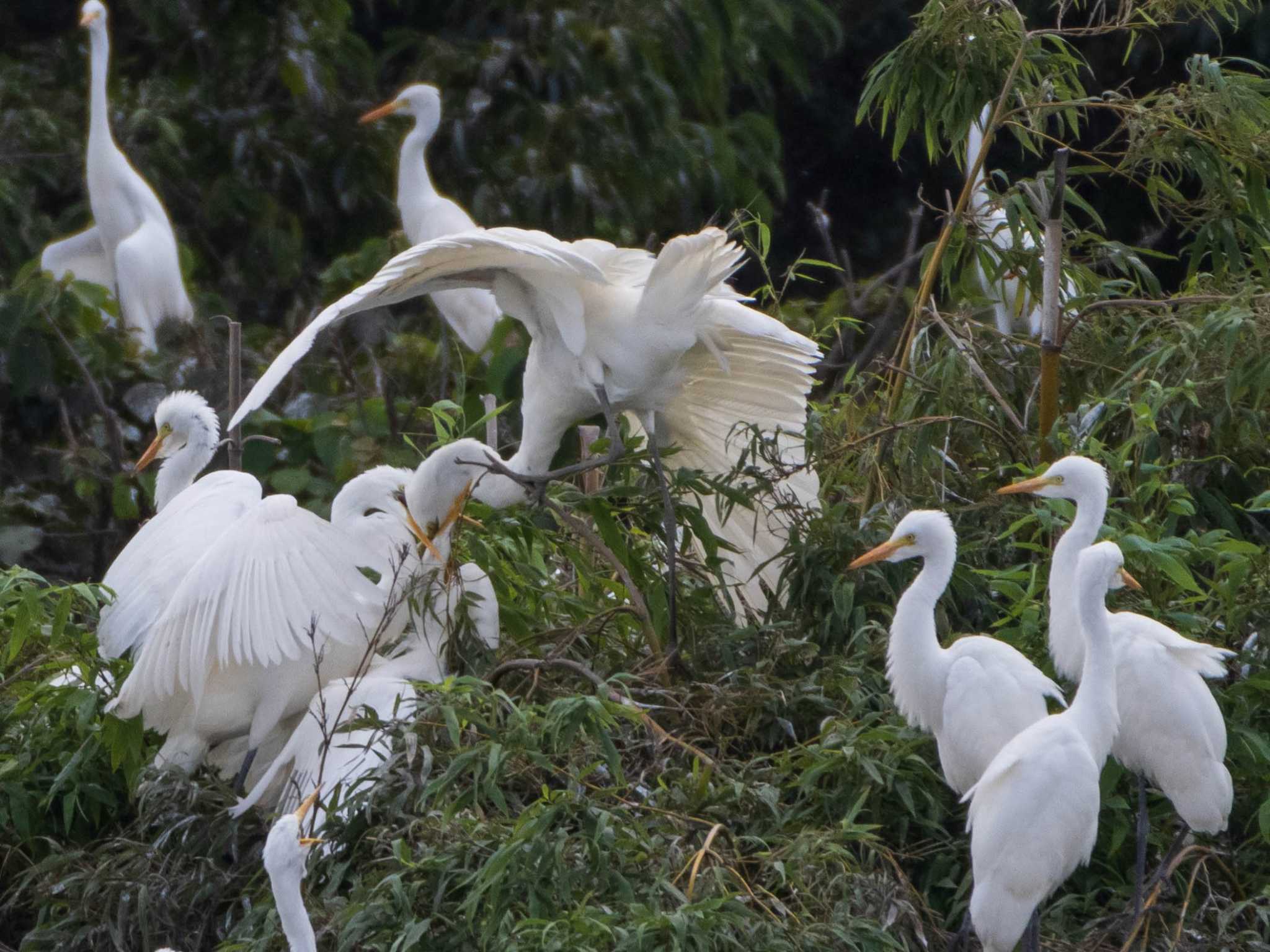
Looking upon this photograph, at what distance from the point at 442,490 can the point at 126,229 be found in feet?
10.3

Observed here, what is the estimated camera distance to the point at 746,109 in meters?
7.99

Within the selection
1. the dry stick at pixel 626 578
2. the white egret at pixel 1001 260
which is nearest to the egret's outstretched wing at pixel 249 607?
the dry stick at pixel 626 578

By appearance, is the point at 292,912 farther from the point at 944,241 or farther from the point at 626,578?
the point at 944,241

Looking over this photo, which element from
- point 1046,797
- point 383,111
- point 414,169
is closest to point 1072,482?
point 1046,797

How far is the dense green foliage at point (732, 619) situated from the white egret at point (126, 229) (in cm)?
60

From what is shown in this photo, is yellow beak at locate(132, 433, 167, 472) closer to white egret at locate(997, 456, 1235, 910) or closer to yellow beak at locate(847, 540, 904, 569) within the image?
yellow beak at locate(847, 540, 904, 569)

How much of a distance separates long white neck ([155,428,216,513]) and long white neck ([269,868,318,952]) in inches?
60.7

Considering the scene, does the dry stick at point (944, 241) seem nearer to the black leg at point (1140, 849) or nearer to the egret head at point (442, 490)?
the egret head at point (442, 490)

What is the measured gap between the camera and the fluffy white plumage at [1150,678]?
2.63 m

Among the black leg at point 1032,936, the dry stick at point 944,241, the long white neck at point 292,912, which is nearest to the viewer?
the long white neck at point 292,912

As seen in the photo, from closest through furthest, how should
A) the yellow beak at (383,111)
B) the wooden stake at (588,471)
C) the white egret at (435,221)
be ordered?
1. the wooden stake at (588,471)
2. the white egret at (435,221)
3. the yellow beak at (383,111)

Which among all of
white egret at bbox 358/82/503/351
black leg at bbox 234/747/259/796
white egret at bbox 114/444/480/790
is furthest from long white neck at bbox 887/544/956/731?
white egret at bbox 358/82/503/351

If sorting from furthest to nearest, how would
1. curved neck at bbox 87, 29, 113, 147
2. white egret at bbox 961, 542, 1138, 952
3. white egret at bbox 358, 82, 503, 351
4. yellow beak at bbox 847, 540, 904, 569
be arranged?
curved neck at bbox 87, 29, 113, 147, white egret at bbox 358, 82, 503, 351, yellow beak at bbox 847, 540, 904, 569, white egret at bbox 961, 542, 1138, 952

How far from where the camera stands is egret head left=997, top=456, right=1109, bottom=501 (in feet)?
9.14
